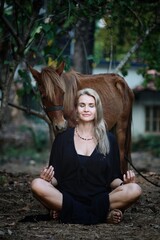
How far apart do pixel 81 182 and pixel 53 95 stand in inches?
54.9

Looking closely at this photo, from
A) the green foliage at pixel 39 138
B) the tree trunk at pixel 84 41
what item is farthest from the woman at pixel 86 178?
the green foliage at pixel 39 138

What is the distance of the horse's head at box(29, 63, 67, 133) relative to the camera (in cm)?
630

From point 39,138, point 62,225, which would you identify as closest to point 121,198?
point 62,225

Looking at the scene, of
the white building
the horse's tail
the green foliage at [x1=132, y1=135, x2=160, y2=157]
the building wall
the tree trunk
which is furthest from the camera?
the building wall

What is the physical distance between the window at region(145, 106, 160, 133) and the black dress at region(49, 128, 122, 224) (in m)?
19.2

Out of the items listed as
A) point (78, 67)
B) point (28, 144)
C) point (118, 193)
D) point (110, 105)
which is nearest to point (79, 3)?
point (110, 105)

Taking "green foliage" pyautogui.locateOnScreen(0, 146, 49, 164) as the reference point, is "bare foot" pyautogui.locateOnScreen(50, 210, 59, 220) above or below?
above

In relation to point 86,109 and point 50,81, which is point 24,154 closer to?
point 50,81

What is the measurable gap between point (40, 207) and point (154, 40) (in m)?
5.14

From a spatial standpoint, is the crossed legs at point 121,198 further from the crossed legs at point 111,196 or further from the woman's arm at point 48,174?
the woman's arm at point 48,174

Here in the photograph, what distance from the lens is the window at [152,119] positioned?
24422 millimetres

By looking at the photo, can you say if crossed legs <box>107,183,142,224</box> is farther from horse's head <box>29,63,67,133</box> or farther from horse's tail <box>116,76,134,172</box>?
horse's tail <box>116,76,134,172</box>

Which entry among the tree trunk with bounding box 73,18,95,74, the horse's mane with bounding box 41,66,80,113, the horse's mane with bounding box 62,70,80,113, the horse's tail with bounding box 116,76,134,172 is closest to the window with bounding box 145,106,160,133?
the tree trunk with bounding box 73,18,95,74

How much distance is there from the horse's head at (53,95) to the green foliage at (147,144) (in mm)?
15616
